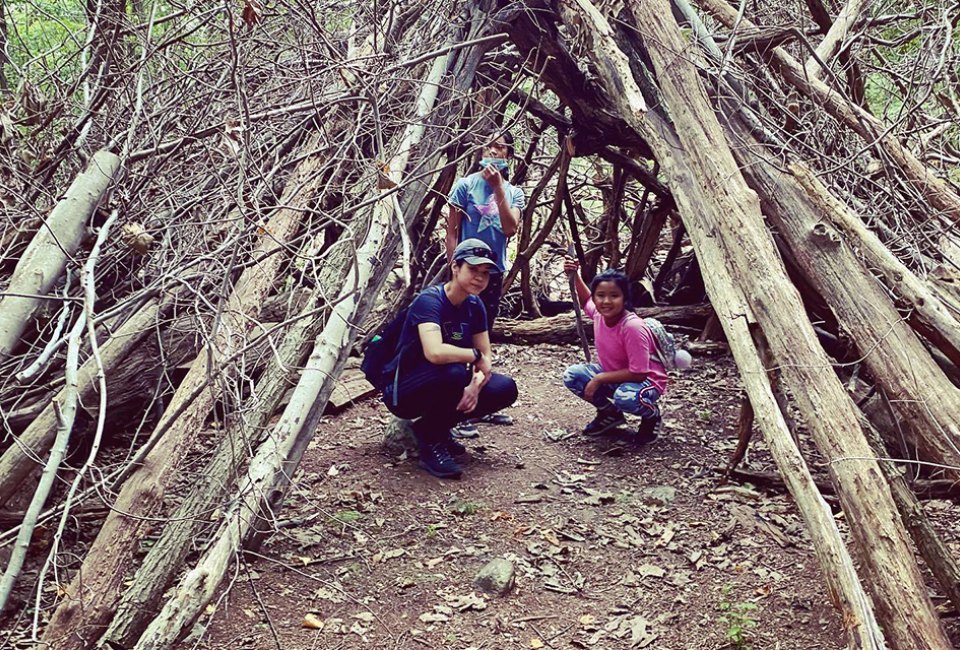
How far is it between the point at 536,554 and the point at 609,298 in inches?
61.2

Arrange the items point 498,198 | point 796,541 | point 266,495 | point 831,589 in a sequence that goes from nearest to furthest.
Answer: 1. point 831,589
2. point 266,495
3. point 796,541
4. point 498,198

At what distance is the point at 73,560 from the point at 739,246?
3.07 meters

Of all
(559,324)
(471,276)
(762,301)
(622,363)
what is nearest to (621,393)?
(622,363)

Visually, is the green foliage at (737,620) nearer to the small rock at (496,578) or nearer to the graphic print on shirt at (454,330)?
the small rock at (496,578)

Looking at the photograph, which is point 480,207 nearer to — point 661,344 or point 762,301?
point 661,344

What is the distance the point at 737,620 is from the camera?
3.29 m

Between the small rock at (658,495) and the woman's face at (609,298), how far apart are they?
100 cm

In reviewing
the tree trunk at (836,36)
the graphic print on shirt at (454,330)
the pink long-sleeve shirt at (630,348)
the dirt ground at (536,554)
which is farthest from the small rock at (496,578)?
the tree trunk at (836,36)

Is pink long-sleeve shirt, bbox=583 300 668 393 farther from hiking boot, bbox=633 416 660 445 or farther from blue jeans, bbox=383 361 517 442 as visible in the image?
blue jeans, bbox=383 361 517 442

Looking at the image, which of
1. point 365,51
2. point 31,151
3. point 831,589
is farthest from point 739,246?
point 31,151

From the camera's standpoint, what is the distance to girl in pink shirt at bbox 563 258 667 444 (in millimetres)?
4855

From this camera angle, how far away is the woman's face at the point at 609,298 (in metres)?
4.82

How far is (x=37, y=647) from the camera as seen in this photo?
2.88 metres

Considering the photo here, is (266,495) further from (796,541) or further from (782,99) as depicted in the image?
(782,99)
